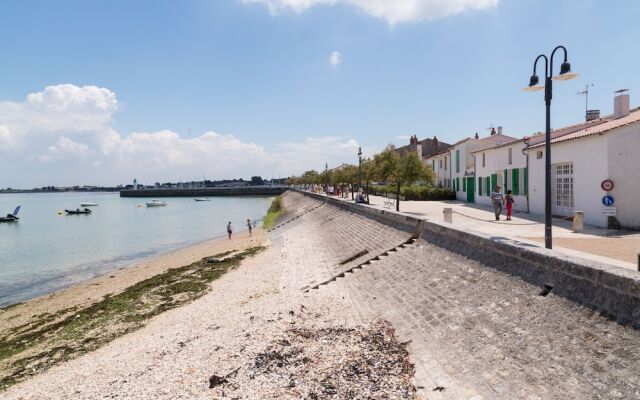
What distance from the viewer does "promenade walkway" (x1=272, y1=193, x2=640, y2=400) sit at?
4.84 meters

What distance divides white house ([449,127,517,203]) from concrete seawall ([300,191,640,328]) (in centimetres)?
2418

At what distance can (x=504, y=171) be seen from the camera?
87.1 ft

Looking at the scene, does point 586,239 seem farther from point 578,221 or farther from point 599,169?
point 599,169

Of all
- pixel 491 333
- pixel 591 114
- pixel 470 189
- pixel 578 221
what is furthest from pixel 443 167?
pixel 491 333

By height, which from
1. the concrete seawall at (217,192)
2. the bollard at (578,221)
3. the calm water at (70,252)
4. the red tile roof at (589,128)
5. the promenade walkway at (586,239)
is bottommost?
the calm water at (70,252)

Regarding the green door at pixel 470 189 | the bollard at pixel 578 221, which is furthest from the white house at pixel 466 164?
the bollard at pixel 578 221

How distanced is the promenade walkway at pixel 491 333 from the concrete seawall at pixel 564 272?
16cm

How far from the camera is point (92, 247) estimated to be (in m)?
36.1

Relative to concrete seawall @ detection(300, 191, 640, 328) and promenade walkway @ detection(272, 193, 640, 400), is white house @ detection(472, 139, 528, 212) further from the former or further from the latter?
concrete seawall @ detection(300, 191, 640, 328)

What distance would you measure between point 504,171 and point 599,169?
33.4 ft

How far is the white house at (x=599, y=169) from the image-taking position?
15133 mm

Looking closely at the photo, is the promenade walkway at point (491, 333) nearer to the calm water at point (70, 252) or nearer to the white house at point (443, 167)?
the calm water at point (70, 252)

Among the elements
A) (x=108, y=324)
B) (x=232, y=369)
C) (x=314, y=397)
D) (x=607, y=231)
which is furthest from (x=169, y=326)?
(x=607, y=231)

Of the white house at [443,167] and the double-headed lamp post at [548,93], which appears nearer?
the double-headed lamp post at [548,93]
